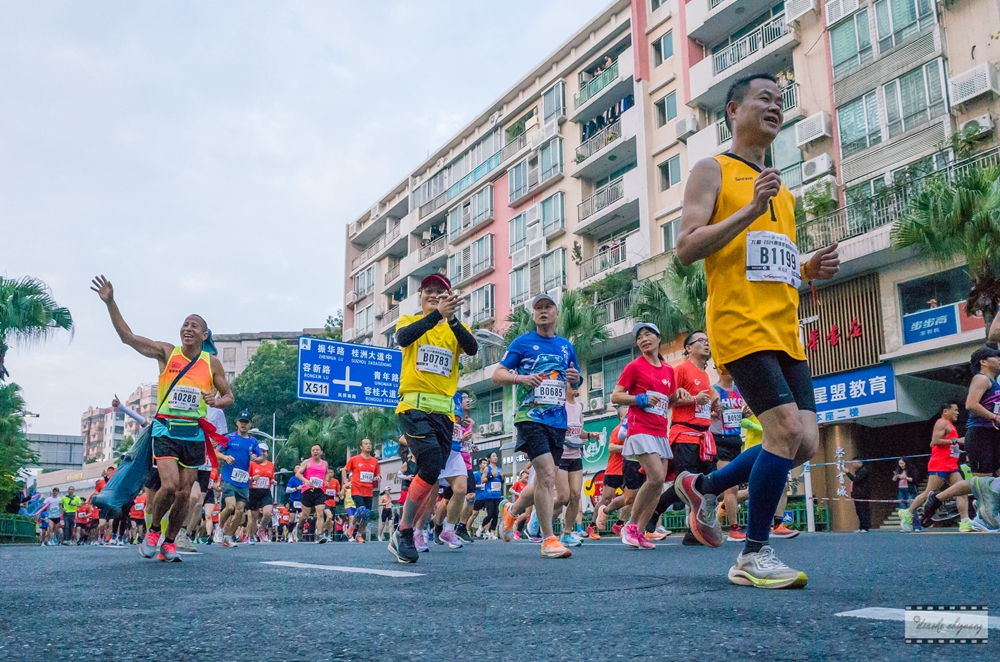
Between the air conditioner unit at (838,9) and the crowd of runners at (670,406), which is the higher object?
the air conditioner unit at (838,9)

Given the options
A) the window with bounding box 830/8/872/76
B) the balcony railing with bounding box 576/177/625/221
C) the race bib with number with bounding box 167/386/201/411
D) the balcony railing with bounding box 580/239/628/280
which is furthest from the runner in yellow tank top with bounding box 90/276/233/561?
the balcony railing with bounding box 576/177/625/221

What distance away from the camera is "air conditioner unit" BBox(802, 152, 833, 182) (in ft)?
86.7

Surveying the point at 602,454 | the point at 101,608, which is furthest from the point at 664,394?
the point at 602,454

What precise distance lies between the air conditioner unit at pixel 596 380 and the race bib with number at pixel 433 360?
2852cm

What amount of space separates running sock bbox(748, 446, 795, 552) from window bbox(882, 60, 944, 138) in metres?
23.1

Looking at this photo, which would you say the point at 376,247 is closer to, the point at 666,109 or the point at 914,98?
the point at 666,109

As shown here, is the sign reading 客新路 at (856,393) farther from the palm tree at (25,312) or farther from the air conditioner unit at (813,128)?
the palm tree at (25,312)

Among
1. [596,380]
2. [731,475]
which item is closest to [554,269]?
[596,380]

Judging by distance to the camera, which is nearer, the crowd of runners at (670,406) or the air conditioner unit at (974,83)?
the crowd of runners at (670,406)

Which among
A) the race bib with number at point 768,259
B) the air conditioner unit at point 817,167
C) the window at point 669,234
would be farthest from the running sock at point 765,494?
the window at point 669,234

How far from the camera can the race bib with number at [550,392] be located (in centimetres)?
748

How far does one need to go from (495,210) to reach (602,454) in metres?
15.8

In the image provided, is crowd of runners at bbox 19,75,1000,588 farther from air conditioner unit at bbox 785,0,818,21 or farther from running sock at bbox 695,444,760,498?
air conditioner unit at bbox 785,0,818,21

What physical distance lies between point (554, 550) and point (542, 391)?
1307 millimetres
